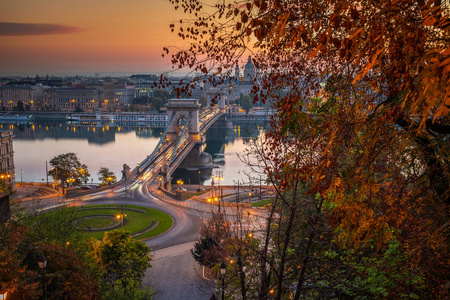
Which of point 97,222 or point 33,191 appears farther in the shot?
point 33,191

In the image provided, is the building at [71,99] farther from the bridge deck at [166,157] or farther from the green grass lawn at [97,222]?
the green grass lawn at [97,222]

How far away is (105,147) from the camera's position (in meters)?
78.1

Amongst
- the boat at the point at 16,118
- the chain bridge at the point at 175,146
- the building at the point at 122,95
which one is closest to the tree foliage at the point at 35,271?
the chain bridge at the point at 175,146

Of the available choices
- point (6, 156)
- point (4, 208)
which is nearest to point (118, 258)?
point (4, 208)

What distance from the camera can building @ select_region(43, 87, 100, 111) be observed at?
158500 millimetres

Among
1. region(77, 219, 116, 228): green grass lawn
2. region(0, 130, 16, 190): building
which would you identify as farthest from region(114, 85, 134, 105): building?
region(77, 219, 116, 228): green grass lawn

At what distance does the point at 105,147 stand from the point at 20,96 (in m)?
98.7

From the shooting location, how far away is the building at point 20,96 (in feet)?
524

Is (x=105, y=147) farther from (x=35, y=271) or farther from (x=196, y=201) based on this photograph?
(x=35, y=271)

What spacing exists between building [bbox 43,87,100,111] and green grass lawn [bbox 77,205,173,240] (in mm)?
130348

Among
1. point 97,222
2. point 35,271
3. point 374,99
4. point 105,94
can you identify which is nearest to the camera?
point 374,99

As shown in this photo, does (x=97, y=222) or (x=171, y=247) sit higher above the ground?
(x=97, y=222)

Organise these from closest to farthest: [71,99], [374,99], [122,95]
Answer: [374,99] → [71,99] → [122,95]

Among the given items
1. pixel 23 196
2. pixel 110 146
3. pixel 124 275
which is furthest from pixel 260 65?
pixel 110 146
